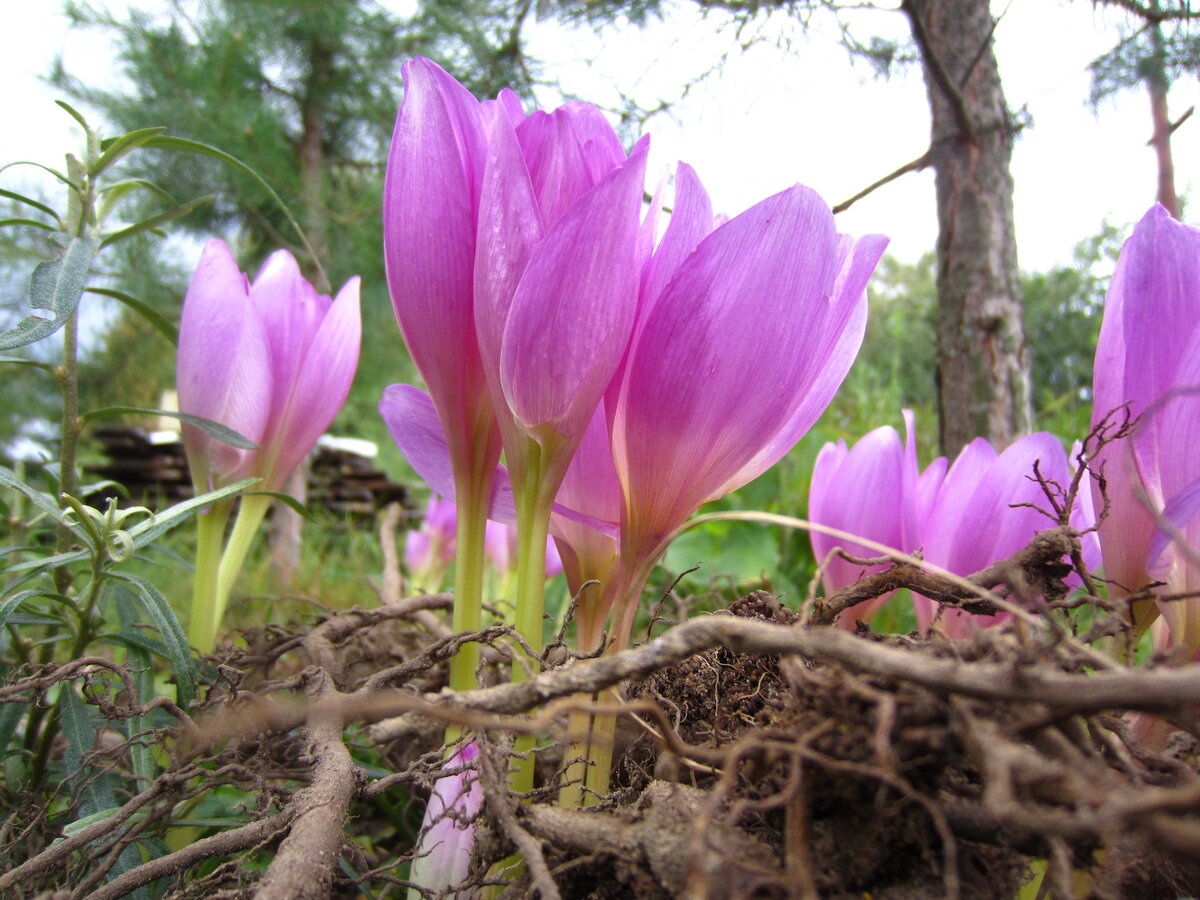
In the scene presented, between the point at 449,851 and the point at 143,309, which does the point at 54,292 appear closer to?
the point at 143,309

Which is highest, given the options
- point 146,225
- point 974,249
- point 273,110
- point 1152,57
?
point 273,110

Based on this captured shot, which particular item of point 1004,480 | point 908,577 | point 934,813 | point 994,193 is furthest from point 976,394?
point 934,813

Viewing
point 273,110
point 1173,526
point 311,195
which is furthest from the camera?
point 273,110

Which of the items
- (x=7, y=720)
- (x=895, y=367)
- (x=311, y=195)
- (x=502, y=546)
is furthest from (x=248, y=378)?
(x=311, y=195)

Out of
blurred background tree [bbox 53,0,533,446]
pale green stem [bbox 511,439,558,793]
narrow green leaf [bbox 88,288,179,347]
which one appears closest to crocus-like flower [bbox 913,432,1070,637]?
pale green stem [bbox 511,439,558,793]

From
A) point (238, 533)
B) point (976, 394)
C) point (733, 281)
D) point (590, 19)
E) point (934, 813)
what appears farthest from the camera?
point (590, 19)

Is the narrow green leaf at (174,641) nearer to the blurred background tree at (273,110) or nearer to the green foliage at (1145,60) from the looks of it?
the green foliage at (1145,60)

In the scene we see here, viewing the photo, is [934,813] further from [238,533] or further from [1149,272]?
[238,533]
